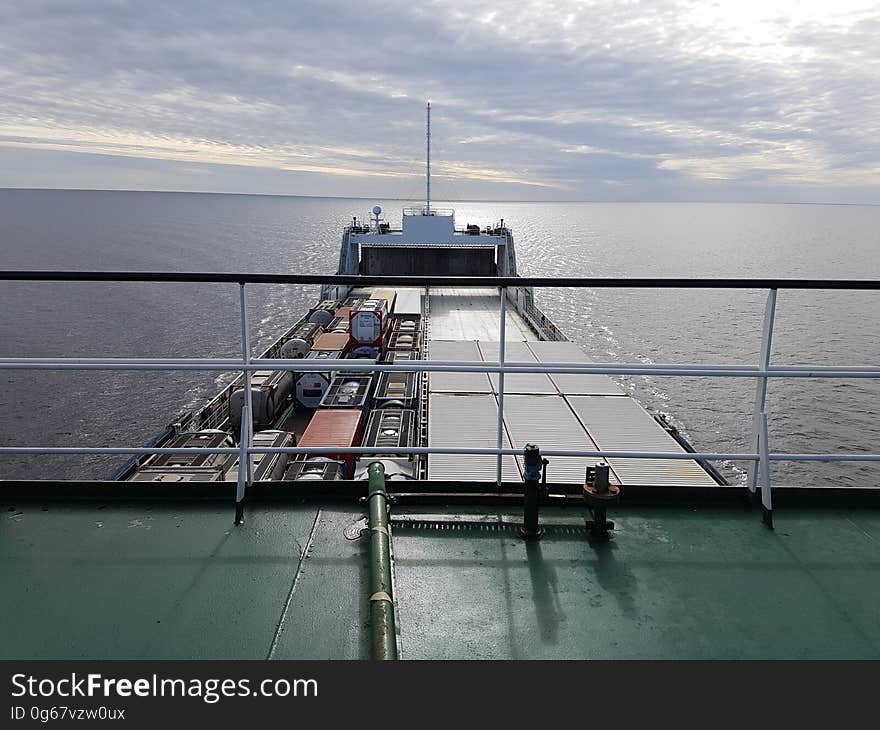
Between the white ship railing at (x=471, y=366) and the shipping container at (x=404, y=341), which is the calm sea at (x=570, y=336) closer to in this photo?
the shipping container at (x=404, y=341)

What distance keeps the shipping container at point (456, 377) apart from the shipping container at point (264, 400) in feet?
19.4

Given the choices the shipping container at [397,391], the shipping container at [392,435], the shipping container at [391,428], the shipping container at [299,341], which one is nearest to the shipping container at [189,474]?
the shipping container at [392,435]

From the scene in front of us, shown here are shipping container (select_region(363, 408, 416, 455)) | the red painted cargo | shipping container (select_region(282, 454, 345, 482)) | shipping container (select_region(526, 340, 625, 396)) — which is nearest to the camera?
shipping container (select_region(282, 454, 345, 482))

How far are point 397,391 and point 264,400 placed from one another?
4.89m

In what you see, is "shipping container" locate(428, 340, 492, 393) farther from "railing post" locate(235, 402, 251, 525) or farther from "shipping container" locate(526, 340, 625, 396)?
"railing post" locate(235, 402, 251, 525)

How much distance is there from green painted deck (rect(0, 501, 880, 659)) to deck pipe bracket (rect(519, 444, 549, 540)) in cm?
8

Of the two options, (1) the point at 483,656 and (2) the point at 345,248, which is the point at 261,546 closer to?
(1) the point at 483,656

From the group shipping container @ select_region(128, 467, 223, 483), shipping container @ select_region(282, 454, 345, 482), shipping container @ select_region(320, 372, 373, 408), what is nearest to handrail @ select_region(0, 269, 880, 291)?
shipping container @ select_region(128, 467, 223, 483)

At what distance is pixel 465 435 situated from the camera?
51.5ft

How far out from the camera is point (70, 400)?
2673 centimetres

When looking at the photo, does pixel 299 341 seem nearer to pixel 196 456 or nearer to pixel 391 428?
pixel 196 456

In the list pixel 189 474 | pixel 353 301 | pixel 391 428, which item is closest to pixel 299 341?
pixel 391 428

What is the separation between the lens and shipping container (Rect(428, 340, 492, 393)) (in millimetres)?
19062
